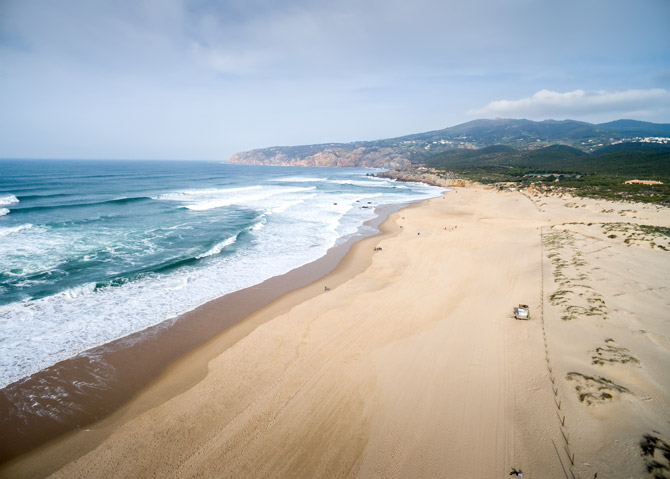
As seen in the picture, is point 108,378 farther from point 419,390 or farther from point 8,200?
point 8,200

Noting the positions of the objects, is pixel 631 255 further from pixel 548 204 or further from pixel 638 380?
pixel 548 204

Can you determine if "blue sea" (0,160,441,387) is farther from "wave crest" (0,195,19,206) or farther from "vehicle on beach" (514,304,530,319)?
"vehicle on beach" (514,304,530,319)

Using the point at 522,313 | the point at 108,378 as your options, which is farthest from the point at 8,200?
the point at 522,313

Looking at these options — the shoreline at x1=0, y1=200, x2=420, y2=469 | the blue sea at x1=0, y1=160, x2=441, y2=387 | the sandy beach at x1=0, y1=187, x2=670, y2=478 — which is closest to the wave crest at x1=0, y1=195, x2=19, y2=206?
the blue sea at x1=0, y1=160, x2=441, y2=387

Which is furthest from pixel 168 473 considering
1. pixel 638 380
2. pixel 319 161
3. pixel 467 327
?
pixel 319 161

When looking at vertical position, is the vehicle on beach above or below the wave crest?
below

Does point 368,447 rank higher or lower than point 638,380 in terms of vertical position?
lower

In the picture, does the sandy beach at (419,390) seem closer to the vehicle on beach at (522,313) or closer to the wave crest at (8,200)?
the vehicle on beach at (522,313)
